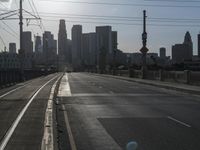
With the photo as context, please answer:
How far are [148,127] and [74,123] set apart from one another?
8.63 ft

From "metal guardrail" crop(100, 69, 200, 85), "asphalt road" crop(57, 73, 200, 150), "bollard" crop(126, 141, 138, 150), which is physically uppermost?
"metal guardrail" crop(100, 69, 200, 85)

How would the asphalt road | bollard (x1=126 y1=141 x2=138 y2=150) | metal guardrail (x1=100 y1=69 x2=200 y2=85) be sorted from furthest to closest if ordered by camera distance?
metal guardrail (x1=100 y1=69 x2=200 y2=85)
the asphalt road
bollard (x1=126 y1=141 x2=138 y2=150)

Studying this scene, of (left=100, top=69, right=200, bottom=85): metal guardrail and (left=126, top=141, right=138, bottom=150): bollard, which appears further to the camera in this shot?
(left=100, top=69, right=200, bottom=85): metal guardrail

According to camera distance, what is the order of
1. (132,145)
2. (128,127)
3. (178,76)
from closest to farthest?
(132,145) < (128,127) < (178,76)

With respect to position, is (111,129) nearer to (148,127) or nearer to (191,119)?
(148,127)

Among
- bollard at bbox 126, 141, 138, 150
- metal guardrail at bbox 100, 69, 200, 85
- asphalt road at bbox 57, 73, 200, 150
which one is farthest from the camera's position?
metal guardrail at bbox 100, 69, 200, 85

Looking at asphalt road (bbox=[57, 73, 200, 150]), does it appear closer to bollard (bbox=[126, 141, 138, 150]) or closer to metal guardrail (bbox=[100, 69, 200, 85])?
bollard (bbox=[126, 141, 138, 150])

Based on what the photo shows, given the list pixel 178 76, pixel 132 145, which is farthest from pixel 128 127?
pixel 178 76

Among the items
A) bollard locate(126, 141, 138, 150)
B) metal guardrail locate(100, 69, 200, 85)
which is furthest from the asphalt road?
metal guardrail locate(100, 69, 200, 85)

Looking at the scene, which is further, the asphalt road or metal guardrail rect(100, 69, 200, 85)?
metal guardrail rect(100, 69, 200, 85)

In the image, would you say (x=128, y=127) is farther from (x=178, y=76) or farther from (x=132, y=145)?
(x=178, y=76)

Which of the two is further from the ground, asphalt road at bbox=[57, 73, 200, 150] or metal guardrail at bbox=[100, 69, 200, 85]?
metal guardrail at bbox=[100, 69, 200, 85]

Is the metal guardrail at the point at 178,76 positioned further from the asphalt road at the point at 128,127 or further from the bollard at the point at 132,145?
the bollard at the point at 132,145

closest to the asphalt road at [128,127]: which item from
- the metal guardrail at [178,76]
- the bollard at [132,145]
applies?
the bollard at [132,145]
